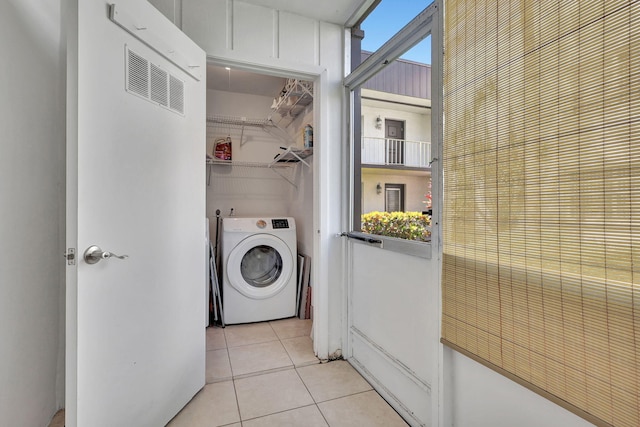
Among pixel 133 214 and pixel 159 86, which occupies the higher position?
pixel 159 86

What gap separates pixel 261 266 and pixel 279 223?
490 mm

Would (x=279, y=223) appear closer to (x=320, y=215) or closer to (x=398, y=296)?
(x=320, y=215)

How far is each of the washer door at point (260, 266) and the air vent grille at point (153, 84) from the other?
1549 mm

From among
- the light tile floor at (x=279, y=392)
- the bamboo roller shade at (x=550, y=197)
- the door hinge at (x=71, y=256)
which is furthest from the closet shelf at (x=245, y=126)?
the bamboo roller shade at (x=550, y=197)

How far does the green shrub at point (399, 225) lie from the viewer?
147 cm

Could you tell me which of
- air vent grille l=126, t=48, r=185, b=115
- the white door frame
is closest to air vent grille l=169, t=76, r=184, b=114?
air vent grille l=126, t=48, r=185, b=115

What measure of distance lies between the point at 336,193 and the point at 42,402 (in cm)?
194

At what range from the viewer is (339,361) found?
7.11ft

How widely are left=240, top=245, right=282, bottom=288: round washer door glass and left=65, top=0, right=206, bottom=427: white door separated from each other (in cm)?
120

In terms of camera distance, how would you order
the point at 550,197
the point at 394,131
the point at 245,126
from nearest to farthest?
the point at 550,197 < the point at 394,131 < the point at 245,126

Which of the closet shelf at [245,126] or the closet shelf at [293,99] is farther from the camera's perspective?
the closet shelf at [245,126]

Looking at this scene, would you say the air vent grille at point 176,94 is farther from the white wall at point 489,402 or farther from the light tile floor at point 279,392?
the white wall at point 489,402

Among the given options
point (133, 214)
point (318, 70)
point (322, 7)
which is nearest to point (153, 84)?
point (133, 214)

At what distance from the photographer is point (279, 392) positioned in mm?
1798
